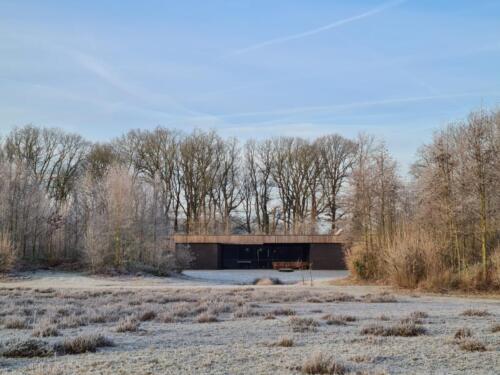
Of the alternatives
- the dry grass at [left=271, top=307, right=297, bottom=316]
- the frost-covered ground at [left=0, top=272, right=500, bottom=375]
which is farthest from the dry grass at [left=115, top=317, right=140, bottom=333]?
the dry grass at [left=271, top=307, right=297, bottom=316]

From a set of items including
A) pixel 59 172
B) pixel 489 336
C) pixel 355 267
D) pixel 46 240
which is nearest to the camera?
pixel 489 336

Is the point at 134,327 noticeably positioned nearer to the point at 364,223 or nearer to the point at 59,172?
the point at 364,223

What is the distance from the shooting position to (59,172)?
53.2 m

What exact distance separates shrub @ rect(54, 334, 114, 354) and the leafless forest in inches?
630

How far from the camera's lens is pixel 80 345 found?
7.66 meters

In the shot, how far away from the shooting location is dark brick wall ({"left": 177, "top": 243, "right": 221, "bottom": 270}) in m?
48.4

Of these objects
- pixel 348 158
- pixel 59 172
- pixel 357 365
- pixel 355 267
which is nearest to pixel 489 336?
pixel 357 365

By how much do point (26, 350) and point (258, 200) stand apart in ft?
170

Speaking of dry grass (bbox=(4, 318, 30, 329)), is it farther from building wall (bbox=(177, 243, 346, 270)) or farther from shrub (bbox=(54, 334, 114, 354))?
building wall (bbox=(177, 243, 346, 270))

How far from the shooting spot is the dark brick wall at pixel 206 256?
159 ft

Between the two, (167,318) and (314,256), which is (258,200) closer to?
(314,256)

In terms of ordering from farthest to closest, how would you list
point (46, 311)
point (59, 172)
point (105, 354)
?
1. point (59, 172)
2. point (46, 311)
3. point (105, 354)

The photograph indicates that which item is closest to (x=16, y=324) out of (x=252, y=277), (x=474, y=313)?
(x=474, y=313)

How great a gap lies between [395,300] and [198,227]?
3835 centimetres
